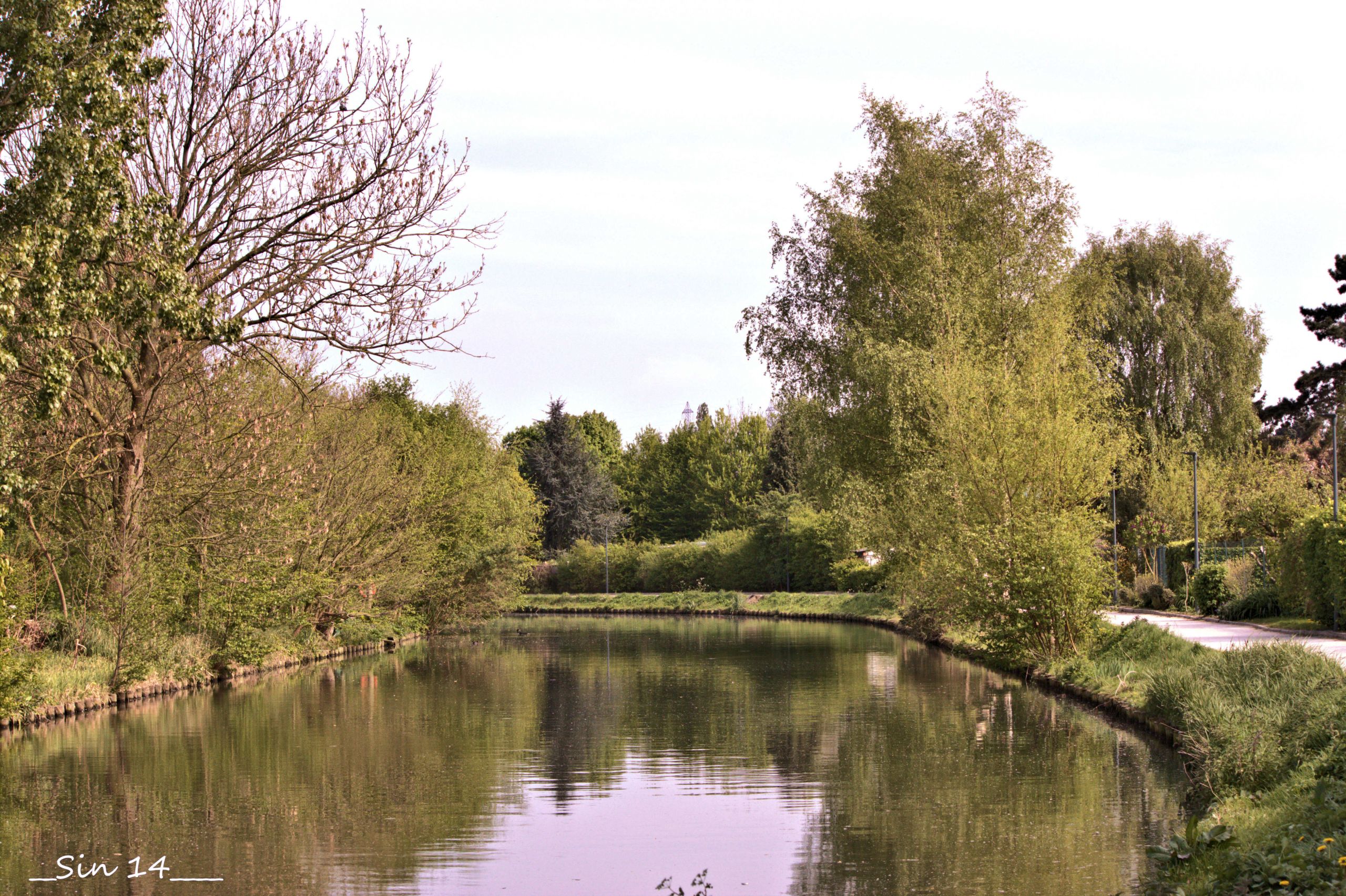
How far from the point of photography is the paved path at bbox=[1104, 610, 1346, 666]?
21.2 m

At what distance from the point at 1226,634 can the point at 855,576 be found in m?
35.8

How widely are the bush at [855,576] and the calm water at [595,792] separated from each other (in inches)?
1264

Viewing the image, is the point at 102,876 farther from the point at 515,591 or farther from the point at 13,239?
the point at 515,591

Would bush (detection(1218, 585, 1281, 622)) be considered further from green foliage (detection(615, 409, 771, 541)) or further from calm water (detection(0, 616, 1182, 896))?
green foliage (detection(615, 409, 771, 541))

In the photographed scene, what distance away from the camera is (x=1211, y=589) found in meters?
33.2

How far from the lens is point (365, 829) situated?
465 inches

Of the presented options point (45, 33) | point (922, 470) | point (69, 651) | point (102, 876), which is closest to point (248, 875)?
point (102, 876)

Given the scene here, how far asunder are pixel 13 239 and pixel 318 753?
24.6 feet

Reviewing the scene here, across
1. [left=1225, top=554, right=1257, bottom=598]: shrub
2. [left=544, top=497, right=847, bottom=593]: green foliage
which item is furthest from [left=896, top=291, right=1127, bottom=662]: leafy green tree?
[left=544, top=497, right=847, bottom=593]: green foliage

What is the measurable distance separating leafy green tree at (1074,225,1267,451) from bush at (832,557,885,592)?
13.1 m

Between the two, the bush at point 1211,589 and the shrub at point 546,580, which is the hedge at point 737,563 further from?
the bush at point 1211,589

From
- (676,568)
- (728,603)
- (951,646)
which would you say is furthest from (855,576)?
(951,646)

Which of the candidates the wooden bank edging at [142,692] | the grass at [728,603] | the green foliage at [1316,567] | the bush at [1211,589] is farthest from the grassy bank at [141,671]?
the bush at [1211,589]

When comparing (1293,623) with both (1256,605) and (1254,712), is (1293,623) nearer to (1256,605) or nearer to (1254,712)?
(1256,605)
